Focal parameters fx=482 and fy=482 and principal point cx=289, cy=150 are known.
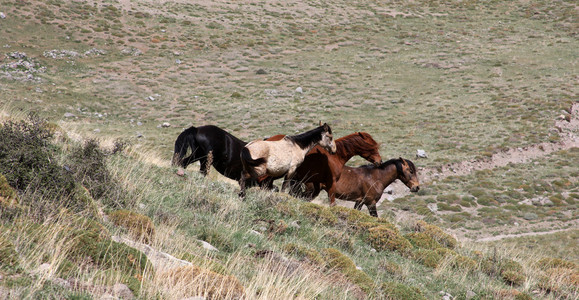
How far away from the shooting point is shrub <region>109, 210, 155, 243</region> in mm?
5957

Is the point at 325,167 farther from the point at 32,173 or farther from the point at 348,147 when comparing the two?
the point at 32,173

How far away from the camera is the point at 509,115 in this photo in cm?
3241

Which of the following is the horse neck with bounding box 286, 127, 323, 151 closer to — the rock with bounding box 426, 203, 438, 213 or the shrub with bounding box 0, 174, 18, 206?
the shrub with bounding box 0, 174, 18, 206

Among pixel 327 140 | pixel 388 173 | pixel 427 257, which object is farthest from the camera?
pixel 388 173

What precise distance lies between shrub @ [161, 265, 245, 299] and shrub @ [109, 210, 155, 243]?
139 cm

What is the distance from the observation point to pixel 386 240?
887 centimetres

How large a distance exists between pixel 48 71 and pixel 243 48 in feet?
62.2

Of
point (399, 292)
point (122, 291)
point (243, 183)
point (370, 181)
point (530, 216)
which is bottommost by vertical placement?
point (530, 216)

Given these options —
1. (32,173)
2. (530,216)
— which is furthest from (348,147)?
(530,216)

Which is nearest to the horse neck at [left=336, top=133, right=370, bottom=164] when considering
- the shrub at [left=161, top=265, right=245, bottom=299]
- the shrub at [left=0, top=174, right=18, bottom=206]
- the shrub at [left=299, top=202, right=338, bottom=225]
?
the shrub at [left=299, top=202, right=338, bottom=225]

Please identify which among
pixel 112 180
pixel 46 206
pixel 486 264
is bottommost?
pixel 486 264

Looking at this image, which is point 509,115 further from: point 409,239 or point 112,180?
point 112,180

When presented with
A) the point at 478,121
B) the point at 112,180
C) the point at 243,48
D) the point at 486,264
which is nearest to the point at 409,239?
the point at 486,264

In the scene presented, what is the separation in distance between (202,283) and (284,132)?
24982 mm
